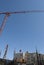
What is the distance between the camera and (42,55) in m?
117

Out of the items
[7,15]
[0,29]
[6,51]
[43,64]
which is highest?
[7,15]

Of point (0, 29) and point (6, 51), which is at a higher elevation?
point (0, 29)

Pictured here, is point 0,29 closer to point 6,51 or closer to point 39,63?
point 6,51

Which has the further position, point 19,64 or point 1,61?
point 19,64

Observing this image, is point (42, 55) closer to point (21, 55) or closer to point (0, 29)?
point (21, 55)

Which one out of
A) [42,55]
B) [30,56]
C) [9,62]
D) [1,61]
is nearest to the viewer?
[1,61]

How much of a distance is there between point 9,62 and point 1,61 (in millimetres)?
7267

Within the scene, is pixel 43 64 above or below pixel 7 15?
below

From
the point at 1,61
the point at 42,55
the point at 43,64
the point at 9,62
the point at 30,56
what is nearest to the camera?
the point at 1,61

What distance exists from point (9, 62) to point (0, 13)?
2482 centimetres

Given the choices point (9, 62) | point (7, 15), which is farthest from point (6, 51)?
point (7, 15)

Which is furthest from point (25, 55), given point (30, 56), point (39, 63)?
point (39, 63)

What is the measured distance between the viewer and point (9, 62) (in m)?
70.2

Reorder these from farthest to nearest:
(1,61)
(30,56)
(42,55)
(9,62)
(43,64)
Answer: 1. (30,56)
2. (42,55)
3. (43,64)
4. (9,62)
5. (1,61)
